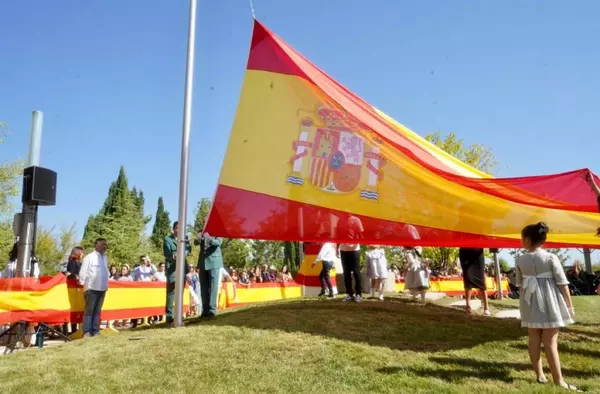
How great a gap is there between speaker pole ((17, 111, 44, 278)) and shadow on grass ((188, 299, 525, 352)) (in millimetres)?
4570

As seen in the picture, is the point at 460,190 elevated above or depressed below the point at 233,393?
above

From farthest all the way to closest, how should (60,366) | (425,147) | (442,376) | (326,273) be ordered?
(326,273)
(425,147)
(60,366)
(442,376)

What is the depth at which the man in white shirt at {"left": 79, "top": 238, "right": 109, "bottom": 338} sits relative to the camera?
983 cm

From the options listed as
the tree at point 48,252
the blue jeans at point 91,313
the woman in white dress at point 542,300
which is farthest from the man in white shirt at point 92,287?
the tree at point 48,252

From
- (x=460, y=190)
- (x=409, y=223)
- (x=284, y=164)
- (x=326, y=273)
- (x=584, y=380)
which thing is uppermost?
(x=284, y=164)

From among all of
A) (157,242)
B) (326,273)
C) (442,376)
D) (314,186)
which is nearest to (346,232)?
(314,186)

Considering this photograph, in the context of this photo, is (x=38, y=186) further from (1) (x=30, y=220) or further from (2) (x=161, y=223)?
(2) (x=161, y=223)

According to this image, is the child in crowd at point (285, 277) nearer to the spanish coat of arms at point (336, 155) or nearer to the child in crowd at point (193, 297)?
the child in crowd at point (193, 297)

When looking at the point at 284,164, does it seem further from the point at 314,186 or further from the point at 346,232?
the point at 346,232

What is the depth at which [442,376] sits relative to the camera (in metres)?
5.28

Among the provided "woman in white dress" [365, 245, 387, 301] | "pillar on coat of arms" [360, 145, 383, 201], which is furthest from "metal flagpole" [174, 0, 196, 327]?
"woman in white dress" [365, 245, 387, 301]

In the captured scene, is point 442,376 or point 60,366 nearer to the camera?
point 442,376

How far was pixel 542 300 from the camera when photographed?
5340mm

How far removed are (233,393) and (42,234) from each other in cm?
5109
